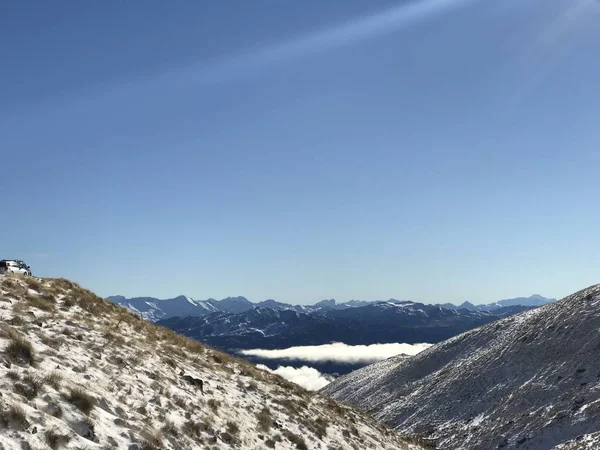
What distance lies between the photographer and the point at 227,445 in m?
13.5

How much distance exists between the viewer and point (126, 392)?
13.5 metres

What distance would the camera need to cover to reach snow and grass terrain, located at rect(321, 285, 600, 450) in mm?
33844

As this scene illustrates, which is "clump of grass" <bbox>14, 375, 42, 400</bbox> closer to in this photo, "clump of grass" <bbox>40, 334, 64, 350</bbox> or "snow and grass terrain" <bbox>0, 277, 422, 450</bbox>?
"snow and grass terrain" <bbox>0, 277, 422, 450</bbox>

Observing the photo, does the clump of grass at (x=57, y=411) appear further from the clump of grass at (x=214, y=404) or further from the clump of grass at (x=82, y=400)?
the clump of grass at (x=214, y=404)

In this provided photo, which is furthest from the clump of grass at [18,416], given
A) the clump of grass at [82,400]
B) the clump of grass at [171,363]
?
the clump of grass at [171,363]

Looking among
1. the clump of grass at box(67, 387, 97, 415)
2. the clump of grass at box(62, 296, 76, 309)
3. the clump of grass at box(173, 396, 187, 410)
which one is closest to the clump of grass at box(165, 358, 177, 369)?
the clump of grass at box(173, 396, 187, 410)

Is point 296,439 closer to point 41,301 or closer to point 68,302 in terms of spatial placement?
point 41,301

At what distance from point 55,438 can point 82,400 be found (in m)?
1.94

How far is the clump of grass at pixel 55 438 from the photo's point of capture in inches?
356

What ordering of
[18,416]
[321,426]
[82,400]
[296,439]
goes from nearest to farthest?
1. [18,416]
2. [82,400]
3. [296,439]
4. [321,426]

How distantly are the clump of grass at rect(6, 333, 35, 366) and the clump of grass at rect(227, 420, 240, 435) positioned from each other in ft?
20.1

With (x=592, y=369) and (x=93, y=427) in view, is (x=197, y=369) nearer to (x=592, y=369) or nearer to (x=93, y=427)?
(x=93, y=427)

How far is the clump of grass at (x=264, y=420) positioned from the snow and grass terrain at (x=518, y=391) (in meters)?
21.2

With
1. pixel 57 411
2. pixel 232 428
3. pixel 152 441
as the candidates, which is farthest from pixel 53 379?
pixel 232 428
